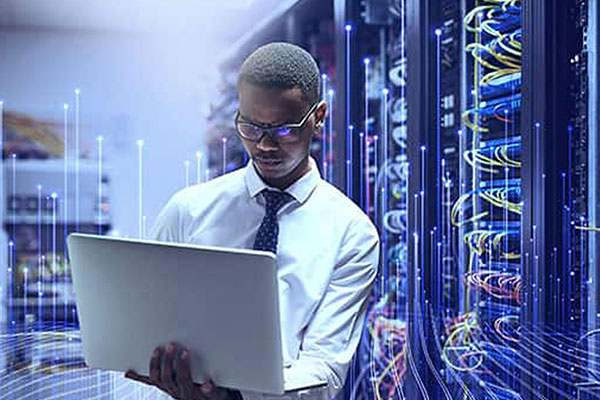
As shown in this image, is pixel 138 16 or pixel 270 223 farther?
pixel 138 16

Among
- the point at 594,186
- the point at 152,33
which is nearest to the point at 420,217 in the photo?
the point at 594,186

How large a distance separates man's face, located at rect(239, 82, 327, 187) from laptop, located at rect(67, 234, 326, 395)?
376mm

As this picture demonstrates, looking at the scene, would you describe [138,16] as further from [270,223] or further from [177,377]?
[177,377]

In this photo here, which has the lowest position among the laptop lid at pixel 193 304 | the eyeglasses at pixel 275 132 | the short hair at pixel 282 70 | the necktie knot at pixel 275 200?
the laptop lid at pixel 193 304

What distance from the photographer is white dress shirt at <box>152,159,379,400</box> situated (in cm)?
145

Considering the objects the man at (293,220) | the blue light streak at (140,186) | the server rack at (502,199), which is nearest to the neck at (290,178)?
the man at (293,220)

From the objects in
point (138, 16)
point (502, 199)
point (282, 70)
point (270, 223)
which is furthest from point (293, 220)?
point (138, 16)

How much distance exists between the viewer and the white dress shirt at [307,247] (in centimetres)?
145

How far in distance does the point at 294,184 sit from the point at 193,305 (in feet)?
1.53

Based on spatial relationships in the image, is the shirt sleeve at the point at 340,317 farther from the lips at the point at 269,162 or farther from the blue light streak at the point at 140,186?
the blue light streak at the point at 140,186

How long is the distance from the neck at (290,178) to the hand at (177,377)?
1.53 feet

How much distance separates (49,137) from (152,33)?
552mm

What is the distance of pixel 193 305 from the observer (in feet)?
3.86

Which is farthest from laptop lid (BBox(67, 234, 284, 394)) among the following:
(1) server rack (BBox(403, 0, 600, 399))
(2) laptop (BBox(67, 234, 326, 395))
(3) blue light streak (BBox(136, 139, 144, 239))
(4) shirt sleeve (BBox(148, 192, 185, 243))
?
(3) blue light streak (BBox(136, 139, 144, 239))
